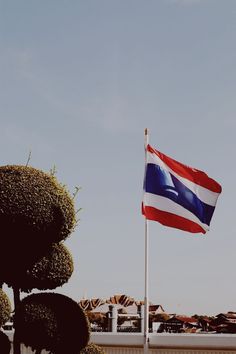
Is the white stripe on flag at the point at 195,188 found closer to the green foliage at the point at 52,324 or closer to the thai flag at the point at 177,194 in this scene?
the thai flag at the point at 177,194

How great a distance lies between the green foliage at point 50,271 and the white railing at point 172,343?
8.30 ft

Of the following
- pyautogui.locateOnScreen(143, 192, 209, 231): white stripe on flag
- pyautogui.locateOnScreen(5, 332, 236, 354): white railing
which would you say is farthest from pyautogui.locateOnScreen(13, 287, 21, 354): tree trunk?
pyautogui.locateOnScreen(143, 192, 209, 231): white stripe on flag

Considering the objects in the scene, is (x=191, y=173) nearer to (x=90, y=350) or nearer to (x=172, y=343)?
(x=172, y=343)

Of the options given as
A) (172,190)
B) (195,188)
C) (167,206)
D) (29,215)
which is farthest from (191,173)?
(29,215)

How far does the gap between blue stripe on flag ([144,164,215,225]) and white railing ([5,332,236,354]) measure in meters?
2.06

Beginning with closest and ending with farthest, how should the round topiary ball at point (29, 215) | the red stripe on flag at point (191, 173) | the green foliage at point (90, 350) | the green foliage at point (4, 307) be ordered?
1. the round topiary ball at point (29, 215)
2. the green foliage at point (90, 350)
3. the green foliage at point (4, 307)
4. the red stripe on flag at point (191, 173)

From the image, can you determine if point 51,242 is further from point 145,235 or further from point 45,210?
point 145,235

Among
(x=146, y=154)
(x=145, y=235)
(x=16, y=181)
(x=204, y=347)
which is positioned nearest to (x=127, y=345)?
(x=204, y=347)

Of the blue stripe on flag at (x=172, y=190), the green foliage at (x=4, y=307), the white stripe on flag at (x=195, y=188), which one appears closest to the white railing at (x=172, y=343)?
the blue stripe on flag at (x=172, y=190)

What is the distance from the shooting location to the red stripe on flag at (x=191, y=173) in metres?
10.7

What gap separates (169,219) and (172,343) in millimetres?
2247

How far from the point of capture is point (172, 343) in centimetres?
1061

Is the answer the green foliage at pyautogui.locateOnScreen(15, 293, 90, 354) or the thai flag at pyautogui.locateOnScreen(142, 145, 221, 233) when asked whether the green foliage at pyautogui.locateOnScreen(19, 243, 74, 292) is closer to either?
the green foliage at pyautogui.locateOnScreen(15, 293, 90, 354)

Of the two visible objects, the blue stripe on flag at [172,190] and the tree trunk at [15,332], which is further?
the blue stripe on flag at [172,190]
